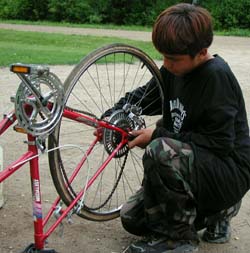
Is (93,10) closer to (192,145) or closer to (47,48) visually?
(47,48)

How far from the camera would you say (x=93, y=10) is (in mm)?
25547

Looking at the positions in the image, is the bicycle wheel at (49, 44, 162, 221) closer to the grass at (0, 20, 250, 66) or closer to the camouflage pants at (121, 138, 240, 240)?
the camouflage pants at (121, 138, 240, 240)

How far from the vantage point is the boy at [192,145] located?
2.56 meters

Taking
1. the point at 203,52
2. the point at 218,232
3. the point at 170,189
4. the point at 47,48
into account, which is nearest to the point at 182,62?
the point at 203,52

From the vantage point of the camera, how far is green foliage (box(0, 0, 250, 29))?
24.9 m

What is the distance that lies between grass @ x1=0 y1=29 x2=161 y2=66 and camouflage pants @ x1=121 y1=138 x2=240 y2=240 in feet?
21.4

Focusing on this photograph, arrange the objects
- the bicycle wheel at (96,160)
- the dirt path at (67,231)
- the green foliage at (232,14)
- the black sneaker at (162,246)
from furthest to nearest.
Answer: the green foliage at (232,14) → the dirt path at (67,231) → the black sneaker at (162,246) → the bicycle wheel at (96,160)

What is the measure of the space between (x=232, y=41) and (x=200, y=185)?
44.7ft

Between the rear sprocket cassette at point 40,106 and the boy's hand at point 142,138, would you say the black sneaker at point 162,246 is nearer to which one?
the boy's hand at point 142,138

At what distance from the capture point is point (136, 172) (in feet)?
13.1

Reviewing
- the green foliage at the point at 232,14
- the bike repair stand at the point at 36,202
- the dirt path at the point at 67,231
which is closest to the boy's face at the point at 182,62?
the bike repair stand at the point at 36,202

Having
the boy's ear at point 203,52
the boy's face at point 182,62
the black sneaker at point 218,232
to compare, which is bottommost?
the black sneaker at point 218,232

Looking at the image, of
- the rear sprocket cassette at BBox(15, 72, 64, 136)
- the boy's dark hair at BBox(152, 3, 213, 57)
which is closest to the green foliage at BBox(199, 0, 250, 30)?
the boy's dark hair at BBox(152, 3, 213, 57)

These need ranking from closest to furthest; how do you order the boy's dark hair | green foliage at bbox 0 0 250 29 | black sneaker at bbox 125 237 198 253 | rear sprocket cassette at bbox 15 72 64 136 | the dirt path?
rear sprocket cassette at bbox 15 72 64 136, the boy's dark hair, black sneaker at bbox 125 237 198 253, the dirt path, green foliage at bbox 0 0 250 29
